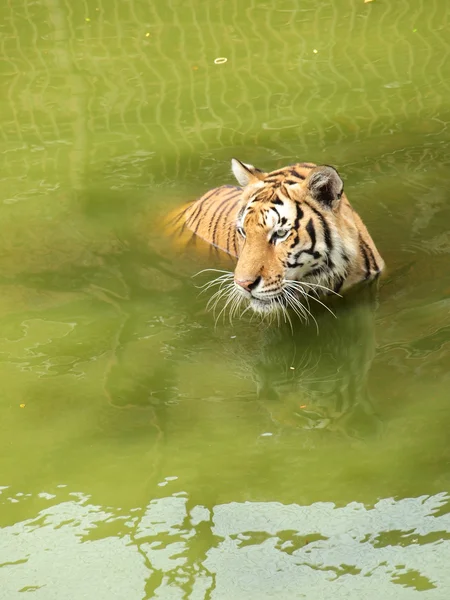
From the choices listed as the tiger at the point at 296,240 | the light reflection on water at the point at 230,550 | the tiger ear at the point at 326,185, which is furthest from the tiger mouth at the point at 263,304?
the light reflection on water at the point at 230,550

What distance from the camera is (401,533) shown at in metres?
2.98

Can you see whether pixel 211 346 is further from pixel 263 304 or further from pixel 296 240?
pixel 296 240

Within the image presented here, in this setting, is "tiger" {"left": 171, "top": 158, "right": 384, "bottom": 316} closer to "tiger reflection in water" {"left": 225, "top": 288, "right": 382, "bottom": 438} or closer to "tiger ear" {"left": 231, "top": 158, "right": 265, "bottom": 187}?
"tiger ear" {"left": 231, "top": 158, "right": 265, "bottom": 187}

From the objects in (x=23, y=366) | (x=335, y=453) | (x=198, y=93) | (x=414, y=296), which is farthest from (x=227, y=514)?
(x=198, y=93)

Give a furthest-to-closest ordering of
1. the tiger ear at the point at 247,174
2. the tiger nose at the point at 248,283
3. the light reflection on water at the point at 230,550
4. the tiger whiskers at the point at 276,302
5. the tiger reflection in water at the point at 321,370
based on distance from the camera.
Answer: the tiger ear at the point at 247,174
the tiger whiskers at the point at 276,302
the tiger nose at the point at 248,283
the tiger reflection in water at the point at 321,370
the light reflection on water at the point at 230,550

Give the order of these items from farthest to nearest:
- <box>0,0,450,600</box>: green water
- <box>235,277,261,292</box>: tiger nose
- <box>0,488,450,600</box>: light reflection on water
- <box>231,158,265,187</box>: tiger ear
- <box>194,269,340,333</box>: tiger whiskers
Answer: <box>231,158,265,187</box>: tiger ear < <box>194,269,340,333</box>: tiger whiskers < <box>235,277,261,292</box>: tiger nose < <box>0,0,450,600</box>: green water < <box>0,488,450,600</box>: light reflection on water

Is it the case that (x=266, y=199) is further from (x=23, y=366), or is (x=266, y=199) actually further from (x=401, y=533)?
(x=401, y=533)

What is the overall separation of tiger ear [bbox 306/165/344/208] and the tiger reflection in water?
464 millimetres

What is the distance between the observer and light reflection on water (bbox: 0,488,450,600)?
9.29 ft

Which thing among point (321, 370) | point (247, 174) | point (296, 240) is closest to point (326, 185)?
point (296, 240)

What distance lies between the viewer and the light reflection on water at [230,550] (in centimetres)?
283

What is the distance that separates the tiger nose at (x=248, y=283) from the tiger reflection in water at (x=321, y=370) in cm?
28

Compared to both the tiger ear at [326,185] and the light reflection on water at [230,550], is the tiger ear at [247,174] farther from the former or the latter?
the light reflection on water at [230,550]

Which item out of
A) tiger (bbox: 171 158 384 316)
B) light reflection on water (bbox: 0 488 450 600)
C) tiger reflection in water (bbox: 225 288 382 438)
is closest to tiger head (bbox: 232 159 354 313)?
tiger (bbox: 171 158 384 316)
